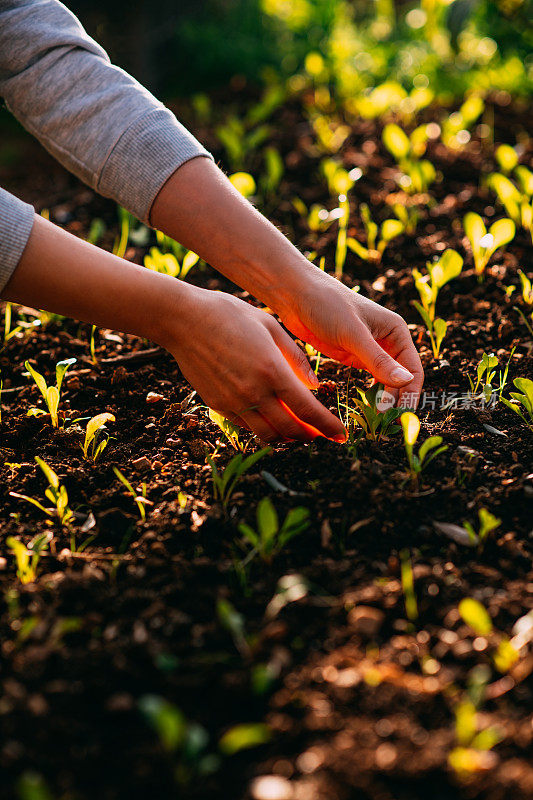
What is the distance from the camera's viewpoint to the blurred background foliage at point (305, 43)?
332 cm

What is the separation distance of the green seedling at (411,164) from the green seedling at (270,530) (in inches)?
66.6

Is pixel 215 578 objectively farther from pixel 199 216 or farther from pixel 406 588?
pixel 199 216

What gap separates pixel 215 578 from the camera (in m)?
1.19

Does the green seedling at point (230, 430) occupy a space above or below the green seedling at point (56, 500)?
above

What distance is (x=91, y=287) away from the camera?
125 centimetres

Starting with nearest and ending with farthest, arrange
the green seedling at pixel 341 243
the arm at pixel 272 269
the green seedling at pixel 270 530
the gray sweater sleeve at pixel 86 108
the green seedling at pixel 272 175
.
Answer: the green seedling at pixel 270 530
the arm at pixel 272 269
the gray sweater sleeve at pixel 86 108
the green seedling at pixel 341 243
the green seedling at pixel 272 175

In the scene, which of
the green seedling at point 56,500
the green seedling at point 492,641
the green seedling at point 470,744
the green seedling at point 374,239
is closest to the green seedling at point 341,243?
the green seedling at point 374,239

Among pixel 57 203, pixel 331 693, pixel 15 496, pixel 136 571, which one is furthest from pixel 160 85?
pixel 331 693

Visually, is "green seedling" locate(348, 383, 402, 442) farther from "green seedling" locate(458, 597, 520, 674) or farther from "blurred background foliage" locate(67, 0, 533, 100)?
"blurred background foliage" locate(67, 0, 533, 100)

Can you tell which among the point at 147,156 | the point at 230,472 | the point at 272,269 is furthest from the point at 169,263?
the point at 230,472

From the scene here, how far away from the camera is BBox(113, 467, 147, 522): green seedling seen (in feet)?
4.38

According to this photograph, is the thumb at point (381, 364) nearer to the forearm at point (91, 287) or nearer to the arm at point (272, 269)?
the arm at point (272, 269)

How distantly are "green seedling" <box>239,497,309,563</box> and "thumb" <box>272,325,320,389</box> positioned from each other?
32 cm

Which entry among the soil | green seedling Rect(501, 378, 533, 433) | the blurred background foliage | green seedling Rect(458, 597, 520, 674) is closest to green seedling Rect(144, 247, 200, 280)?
the soil
